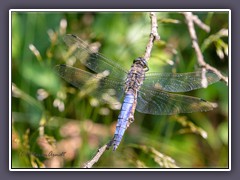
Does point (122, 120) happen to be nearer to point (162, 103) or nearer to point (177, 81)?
point (162, 103)

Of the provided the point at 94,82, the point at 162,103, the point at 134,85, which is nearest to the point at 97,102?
the point at 94,82

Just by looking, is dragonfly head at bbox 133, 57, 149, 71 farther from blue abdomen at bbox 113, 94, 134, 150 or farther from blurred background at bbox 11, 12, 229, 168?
blurred background at bbox 11, 12, 229, 168

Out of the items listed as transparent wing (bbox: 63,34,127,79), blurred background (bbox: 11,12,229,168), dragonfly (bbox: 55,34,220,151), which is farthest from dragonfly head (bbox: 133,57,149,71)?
blurred background (bbox: 11,12,229,168)

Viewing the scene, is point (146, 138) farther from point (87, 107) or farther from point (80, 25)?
point (80, 25)

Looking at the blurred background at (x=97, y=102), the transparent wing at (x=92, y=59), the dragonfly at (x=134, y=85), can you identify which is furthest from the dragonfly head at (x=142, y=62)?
the blurred background at (x=97, y=102)

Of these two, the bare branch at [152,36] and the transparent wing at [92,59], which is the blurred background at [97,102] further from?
the bare branch at [152,36]

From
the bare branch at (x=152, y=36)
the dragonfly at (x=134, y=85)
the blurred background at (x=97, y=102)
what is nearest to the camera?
the bare branch at (x=152, y=36)
